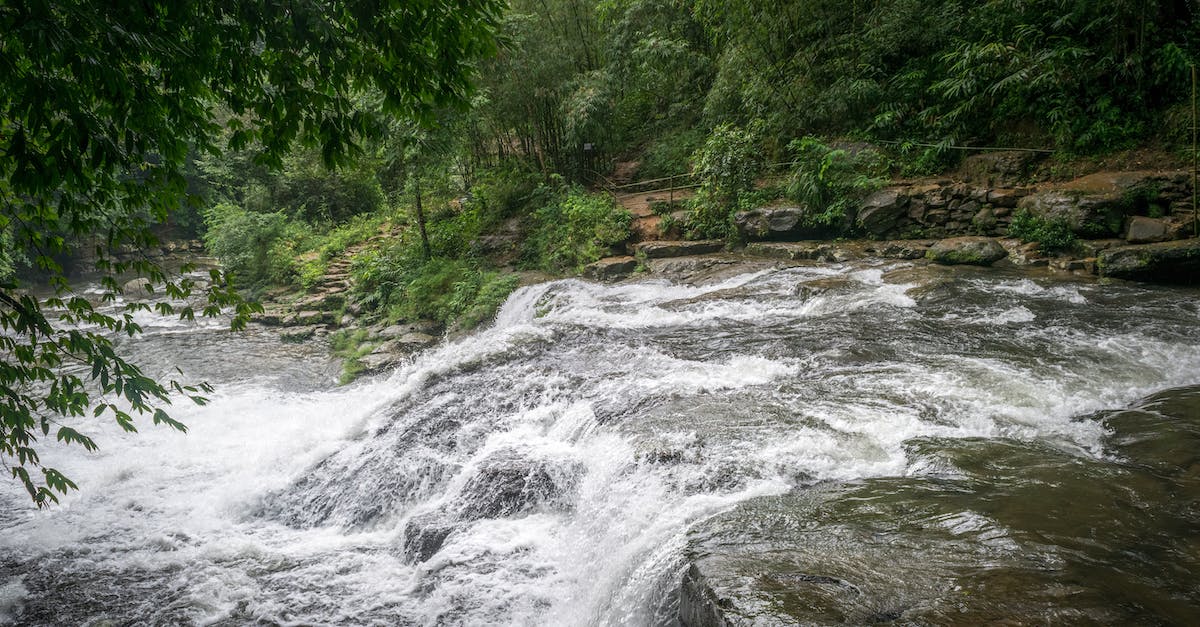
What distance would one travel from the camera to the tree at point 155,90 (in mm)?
1597

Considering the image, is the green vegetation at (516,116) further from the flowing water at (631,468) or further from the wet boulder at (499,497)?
the wet boulder at (499,497)

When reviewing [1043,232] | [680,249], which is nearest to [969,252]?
[1043,232]

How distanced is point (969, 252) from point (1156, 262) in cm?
192

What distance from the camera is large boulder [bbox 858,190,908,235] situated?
934cm

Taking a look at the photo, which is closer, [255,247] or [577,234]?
[577,234]

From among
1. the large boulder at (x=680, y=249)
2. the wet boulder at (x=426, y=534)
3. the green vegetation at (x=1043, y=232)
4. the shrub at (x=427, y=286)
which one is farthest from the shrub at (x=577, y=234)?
the wet boulder at (x=426, y=534)

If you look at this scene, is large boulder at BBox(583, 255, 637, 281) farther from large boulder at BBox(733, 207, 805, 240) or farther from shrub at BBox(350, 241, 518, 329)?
large boulder at BBox(733, 207, 805, 240)

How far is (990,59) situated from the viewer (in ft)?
31.6

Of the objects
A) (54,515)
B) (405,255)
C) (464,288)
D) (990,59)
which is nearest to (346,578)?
(54,515)

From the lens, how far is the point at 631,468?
3.99 meters

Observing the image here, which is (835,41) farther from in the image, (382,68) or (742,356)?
(382,68)

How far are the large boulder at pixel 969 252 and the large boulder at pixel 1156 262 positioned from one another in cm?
117

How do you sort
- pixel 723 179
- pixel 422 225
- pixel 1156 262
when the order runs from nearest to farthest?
pixel 1156 262, pixel 723 179, pixel 422 225

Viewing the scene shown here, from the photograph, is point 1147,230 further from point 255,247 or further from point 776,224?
point 255,247
